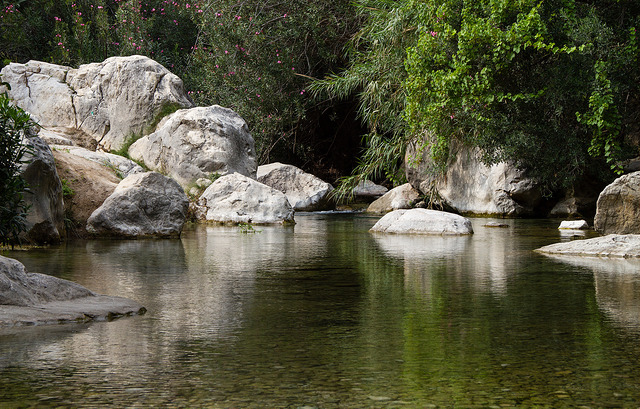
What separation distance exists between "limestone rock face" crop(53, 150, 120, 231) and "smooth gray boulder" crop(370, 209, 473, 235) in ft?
15.4

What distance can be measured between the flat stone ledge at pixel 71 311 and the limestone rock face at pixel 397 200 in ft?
51.7

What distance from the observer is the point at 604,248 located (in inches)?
358

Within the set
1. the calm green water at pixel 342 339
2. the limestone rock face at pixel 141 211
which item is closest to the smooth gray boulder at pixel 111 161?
the limestone rock face at pixel 141 211

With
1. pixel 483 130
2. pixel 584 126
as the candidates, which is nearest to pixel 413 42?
pixel 483 130

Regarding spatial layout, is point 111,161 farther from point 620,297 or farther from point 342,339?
point 342,339

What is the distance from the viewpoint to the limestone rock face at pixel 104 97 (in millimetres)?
20312

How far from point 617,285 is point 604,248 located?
2.67m

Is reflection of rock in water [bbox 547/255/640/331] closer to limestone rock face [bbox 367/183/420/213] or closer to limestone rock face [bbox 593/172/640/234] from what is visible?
limestone rock face [bbox 593/172/640/234]

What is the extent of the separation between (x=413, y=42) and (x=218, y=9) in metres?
8.74

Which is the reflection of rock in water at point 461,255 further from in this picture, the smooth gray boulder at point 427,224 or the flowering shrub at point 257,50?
the flowering shrub at point 257,50

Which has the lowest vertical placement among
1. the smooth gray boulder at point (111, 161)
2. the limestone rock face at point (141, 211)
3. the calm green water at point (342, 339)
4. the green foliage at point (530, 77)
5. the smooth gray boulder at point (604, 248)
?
the calm green water at point (342, 339)

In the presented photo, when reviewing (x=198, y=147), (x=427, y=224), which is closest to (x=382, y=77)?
(x=198, y=147)

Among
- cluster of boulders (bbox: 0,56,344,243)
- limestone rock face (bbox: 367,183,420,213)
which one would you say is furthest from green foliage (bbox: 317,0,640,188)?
limestone rock face (bbox: 367,183,420,213)

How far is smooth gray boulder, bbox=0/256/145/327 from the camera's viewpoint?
4.76 metres
